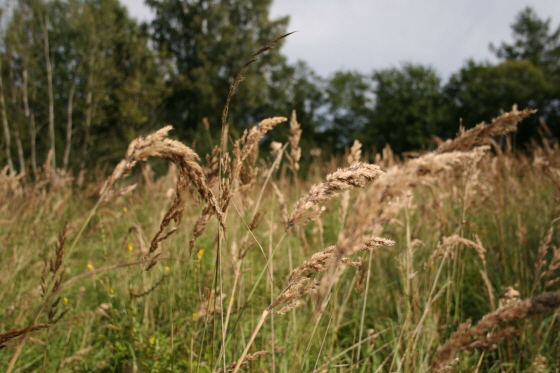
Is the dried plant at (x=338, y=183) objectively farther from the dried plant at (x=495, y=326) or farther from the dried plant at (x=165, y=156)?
the dried plant at (x=495, y=326)

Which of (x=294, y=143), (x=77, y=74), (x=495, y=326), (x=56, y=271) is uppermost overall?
(x=77, y=74)

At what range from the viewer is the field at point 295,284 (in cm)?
76

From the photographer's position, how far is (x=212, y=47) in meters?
28.4

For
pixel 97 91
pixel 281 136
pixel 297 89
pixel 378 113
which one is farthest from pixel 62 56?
pixel 378 113

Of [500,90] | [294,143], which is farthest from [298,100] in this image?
[294,143]

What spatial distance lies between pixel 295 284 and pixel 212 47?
30.1 m

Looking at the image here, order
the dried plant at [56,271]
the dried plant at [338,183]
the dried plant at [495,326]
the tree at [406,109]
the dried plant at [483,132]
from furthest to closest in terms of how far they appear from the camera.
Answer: the tree at [406,109], the dried plant at [56,271], the dried plant at [338,183], the dried plant at [483,132], the dried plant at [495,326]

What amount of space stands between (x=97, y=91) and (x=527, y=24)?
4131 cm

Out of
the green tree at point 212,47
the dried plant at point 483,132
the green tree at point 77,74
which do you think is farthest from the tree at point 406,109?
the dried plant at point 483,132

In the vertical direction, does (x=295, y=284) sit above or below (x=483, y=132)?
below

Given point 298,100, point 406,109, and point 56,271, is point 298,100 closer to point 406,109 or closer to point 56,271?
point 406,109

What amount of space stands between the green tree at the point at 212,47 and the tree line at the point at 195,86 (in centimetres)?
10

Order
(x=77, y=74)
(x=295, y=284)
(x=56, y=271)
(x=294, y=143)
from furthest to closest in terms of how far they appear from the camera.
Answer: (x=77, y=74) → (x=294, y=143) → (x=56, y=271) → (x=295, y=284)

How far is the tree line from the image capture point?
16766mm
